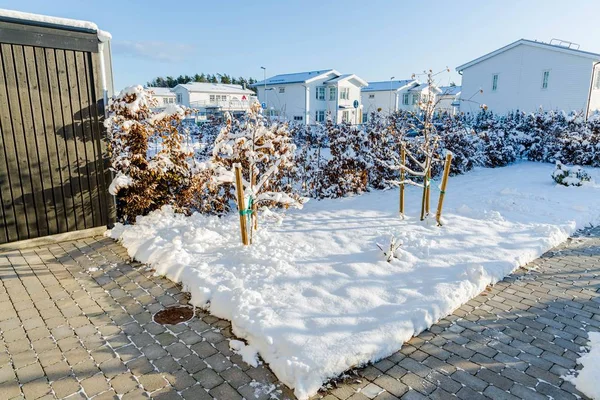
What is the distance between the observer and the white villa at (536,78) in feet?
72.2

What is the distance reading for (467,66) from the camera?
2670cm

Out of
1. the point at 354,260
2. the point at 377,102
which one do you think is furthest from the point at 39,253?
the point at 377,102

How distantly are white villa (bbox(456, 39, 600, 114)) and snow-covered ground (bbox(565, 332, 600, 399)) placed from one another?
20171mm

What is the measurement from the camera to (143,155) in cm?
636

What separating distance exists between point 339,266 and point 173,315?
213 centimetres

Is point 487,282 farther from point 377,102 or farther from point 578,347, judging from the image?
point 377,102

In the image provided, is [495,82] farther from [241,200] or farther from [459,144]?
[241,200]

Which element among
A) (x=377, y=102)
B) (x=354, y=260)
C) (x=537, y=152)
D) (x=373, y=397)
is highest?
(x=377, y=102)

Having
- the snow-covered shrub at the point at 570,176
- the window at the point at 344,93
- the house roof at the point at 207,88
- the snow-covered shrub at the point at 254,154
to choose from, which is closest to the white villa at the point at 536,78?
the snow-covered shrub at the point at 570,176

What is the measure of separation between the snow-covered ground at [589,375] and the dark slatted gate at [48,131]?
6742mm

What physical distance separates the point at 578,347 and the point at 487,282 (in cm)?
129

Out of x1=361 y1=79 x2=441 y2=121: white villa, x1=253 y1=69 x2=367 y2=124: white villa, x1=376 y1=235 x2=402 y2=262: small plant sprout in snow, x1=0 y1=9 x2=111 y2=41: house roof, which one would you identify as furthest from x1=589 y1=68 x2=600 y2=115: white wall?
x1=0 y1=9 x2=111 y2=41: house roof

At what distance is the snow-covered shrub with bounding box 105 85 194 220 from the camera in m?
6.11

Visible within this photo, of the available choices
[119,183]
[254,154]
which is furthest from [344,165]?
[119,183]
